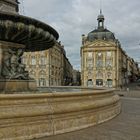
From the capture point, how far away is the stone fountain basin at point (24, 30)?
8930mm

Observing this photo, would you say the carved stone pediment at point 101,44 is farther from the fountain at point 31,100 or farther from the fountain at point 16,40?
the fountain at point 16,40

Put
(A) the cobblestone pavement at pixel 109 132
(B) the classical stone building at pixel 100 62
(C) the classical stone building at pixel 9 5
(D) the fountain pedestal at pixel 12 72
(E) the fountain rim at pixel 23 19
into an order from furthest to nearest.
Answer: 1. (B) the classical stone building at pixel 100 62
2. (C) the classical stone building at pixel 9 5
3. (D) the fountain pedestal at pixel 12 72
4. (E) the fountain rim at pixel 23 19
5. (A) the cobblestone pavement at pixel 109 132

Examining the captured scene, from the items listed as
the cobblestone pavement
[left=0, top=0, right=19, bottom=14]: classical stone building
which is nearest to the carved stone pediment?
[left=0, top=0, right=19, bottom=14]: classical stone building

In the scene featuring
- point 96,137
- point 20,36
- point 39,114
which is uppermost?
point 20,36

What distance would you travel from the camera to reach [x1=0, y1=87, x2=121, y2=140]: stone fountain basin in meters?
5.92

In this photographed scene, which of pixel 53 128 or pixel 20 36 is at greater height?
pixel 20 36

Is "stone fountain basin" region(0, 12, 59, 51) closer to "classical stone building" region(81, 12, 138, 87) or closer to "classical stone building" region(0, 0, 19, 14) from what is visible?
"classical stone building" region(0, 0, 19, 14)

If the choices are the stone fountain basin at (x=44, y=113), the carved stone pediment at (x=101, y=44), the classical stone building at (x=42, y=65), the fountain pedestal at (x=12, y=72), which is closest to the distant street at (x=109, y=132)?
the stone fountain basin at (x=44, y=113)

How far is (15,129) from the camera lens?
5.95m

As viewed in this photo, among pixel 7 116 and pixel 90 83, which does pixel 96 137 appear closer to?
pixel 7 116

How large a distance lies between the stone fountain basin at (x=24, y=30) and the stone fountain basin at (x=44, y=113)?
3.03 meters

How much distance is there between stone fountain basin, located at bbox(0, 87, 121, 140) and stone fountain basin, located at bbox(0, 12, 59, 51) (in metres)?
3.03

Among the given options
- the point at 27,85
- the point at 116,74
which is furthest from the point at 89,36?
the point at 27,85

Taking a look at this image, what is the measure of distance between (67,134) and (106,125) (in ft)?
4.66
